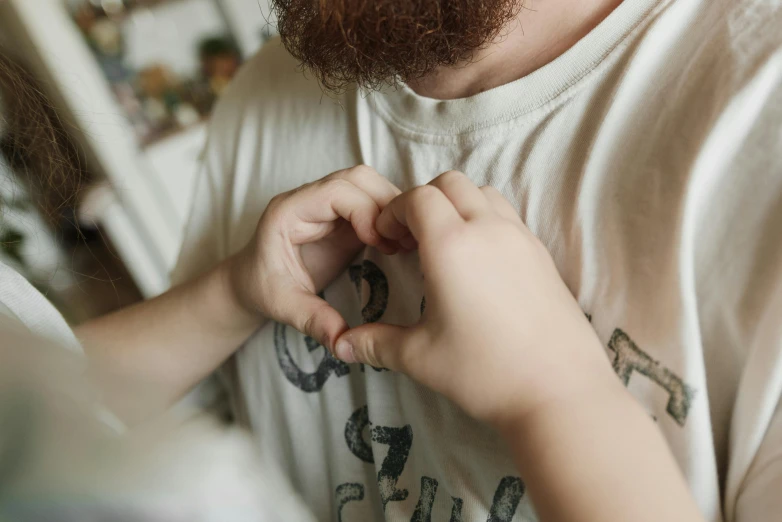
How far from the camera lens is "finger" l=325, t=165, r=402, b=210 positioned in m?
0.50

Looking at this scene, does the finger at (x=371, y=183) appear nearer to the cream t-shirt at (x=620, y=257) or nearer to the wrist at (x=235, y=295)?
the cream t-shirt at (x=620, y=257)

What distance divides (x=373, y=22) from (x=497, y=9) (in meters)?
0.11

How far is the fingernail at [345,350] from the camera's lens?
16.8 inches

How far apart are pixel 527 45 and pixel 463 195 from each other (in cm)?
20

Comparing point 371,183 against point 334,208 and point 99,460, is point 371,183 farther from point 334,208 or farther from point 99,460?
point 99,460

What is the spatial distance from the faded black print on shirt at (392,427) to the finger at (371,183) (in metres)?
0.09

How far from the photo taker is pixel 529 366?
35 cm

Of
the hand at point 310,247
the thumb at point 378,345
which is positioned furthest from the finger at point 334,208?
the thumb at point 378,345

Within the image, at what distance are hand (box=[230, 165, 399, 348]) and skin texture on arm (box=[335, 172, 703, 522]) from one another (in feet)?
0.31

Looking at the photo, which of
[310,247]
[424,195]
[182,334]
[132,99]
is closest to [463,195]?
[424,195]

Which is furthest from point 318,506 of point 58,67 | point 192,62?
point 192,62

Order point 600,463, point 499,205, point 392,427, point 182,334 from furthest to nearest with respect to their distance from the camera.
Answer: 1. point 182,334
2. point 392,427
3. point 499,205
4. point 600,463

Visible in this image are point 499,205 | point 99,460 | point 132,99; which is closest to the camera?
point 99,460

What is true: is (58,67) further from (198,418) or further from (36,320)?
(198,418)
